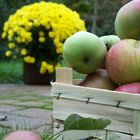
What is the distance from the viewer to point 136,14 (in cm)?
158

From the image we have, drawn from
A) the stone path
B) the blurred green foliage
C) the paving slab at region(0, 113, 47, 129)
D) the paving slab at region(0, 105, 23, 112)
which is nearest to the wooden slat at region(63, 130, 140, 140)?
the stone path

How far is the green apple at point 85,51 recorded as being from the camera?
5.14 ft

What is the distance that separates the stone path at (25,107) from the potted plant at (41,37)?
293 millimetres

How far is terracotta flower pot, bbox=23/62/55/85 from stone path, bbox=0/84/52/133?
0.69ft

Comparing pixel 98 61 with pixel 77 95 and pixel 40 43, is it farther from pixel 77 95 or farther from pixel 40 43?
pixel 40 43

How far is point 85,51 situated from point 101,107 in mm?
228

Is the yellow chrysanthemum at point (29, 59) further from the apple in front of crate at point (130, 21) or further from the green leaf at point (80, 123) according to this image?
the green leaf at point (80, 123)

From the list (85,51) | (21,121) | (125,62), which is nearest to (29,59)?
(21,121)

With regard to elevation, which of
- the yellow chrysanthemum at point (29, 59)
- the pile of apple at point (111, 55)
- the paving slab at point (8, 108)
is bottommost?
the paving slab at point (8, 108)

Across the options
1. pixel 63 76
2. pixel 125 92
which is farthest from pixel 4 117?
pixel 125 92

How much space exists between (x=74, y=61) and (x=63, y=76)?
0.06 metres

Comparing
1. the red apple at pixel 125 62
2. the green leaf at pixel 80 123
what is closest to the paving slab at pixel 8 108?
the red apple at pixel 125 62

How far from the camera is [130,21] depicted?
5.17 ft

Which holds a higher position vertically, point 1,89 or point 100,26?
point 100,26
